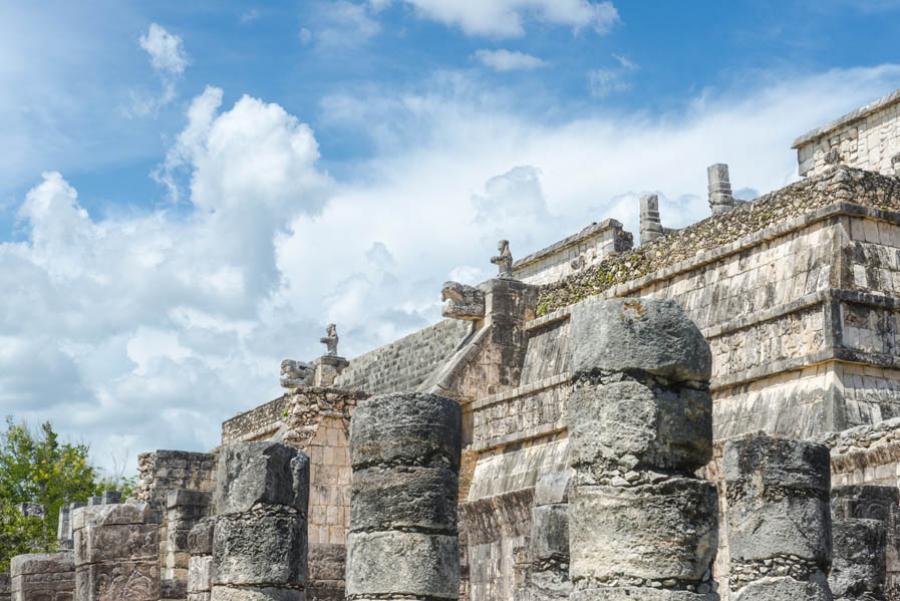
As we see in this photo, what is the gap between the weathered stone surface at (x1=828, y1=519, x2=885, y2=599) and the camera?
1019 cm

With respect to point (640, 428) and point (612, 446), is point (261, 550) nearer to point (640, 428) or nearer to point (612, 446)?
point (612, 446)

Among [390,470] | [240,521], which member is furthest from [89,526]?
[390,470]

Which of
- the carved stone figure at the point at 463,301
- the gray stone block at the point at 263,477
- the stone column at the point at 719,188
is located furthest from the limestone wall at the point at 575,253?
the gray stone block at the point at 263,477

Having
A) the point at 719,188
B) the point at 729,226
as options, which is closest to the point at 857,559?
the point at 729,226

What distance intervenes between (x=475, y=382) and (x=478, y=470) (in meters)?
1.26

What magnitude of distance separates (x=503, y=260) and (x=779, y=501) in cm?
1456

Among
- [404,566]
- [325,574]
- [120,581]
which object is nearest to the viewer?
[404,566]

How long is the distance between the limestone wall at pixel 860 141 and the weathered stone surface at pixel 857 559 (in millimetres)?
12197

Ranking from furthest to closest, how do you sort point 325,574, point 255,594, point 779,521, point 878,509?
1. point 325,574
2. point 255,594
3. point 878,509
4. point 779,521

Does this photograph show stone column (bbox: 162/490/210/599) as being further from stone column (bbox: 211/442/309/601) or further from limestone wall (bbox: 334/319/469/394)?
stone column (bbox: 211/442/309/601)

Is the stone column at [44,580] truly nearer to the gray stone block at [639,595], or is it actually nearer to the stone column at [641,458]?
the stone column at [641,458]

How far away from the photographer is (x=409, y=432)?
10.3m

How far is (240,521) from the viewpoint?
37.4ft

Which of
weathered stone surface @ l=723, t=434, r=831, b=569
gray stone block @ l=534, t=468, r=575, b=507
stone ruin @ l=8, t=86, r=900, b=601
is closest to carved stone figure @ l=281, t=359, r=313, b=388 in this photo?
stone ruin @ l=8, t=86, r=900, b=601
